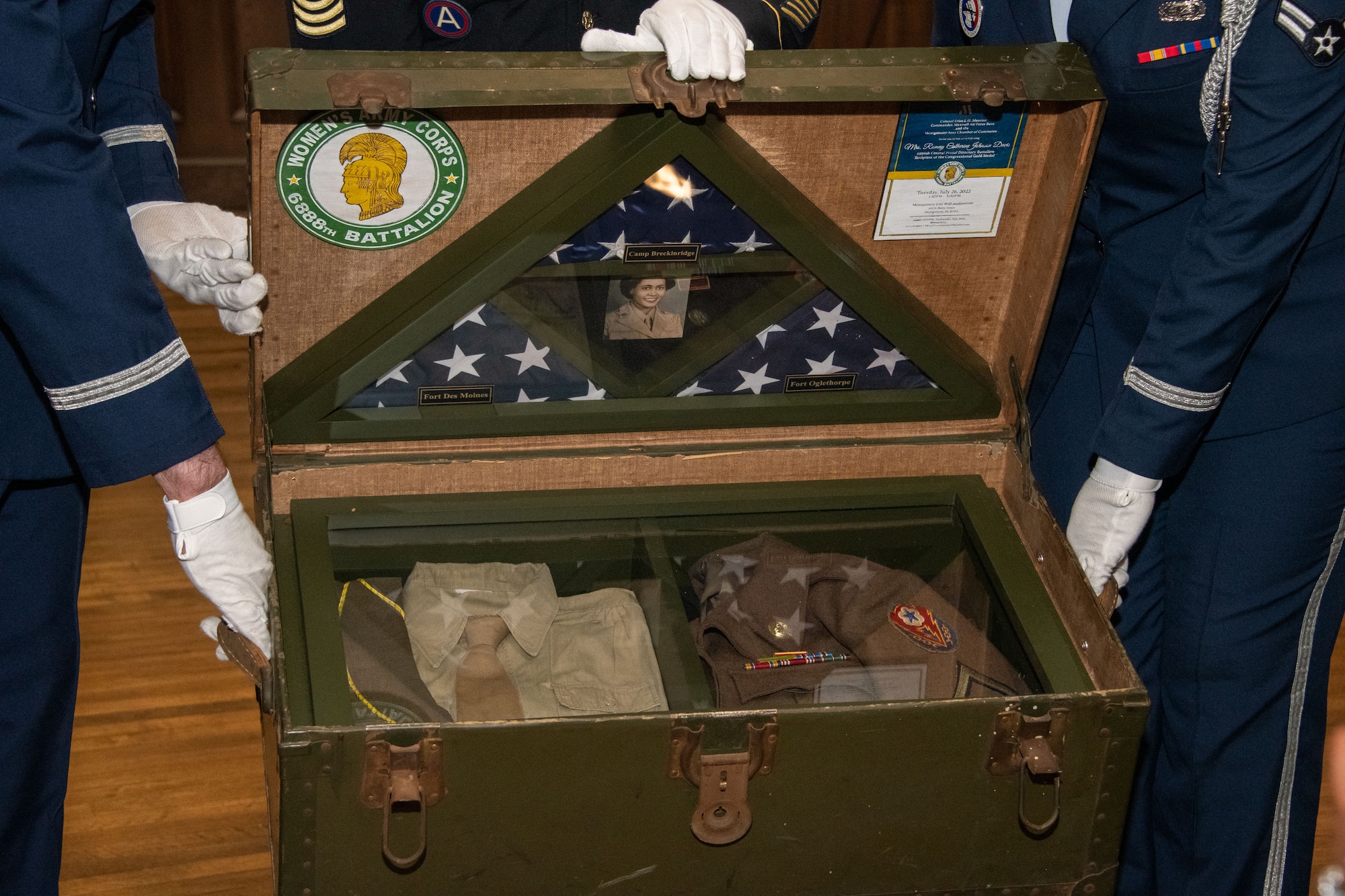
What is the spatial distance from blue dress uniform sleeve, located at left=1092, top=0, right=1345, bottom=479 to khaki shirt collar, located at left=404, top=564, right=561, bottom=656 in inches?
32.3

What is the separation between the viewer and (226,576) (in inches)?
A: 67.0

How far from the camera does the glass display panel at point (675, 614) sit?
1911 millimetres

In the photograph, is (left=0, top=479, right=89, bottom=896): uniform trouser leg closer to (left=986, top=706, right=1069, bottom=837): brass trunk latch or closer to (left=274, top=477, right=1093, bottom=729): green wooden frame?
(left=274, top=477, right=1093, bottom=729): green wooden frame

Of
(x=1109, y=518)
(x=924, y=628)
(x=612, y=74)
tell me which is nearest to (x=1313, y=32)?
(x=1109, y=518)

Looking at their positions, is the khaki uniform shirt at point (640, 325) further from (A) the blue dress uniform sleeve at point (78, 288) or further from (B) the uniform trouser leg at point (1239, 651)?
(B) the uniform trouser leg at point (1239, 651)

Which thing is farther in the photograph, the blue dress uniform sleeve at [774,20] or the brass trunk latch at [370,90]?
the blue dress uniform sleeve at [774,20]

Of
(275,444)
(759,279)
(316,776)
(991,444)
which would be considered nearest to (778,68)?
(759,279)

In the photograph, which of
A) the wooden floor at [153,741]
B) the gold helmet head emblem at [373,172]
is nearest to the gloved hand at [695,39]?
the gold helmet head emblem at [373,172]

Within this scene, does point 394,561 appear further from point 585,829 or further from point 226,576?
point 585,829

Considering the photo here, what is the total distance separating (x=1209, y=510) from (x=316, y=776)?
1229 millimetres

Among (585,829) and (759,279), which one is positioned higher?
(759,279)

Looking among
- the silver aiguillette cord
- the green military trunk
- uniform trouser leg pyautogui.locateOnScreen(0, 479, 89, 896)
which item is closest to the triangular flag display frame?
the green military trunk

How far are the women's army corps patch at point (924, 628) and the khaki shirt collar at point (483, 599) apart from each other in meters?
0.50

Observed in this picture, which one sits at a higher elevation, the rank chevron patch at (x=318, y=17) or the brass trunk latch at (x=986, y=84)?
the brass trunk latch at (x=986, y=84)
